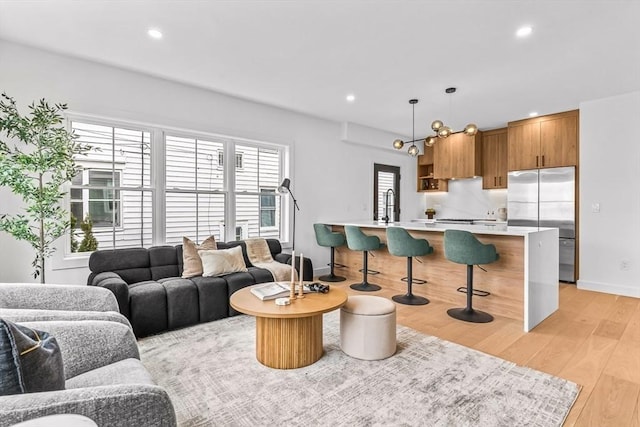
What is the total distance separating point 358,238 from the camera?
4.59 meters

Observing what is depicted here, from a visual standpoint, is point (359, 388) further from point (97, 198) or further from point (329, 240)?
point (97, 198)

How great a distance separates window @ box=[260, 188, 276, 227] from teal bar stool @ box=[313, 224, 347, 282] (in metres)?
0.72

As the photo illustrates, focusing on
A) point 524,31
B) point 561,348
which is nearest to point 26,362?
point 561,348

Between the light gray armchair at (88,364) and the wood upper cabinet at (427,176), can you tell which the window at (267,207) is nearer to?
the light gray armchair at (88,364)

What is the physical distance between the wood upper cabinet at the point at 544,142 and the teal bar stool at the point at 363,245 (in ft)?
9.90

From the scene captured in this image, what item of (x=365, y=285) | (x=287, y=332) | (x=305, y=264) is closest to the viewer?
(x=287, y=332)

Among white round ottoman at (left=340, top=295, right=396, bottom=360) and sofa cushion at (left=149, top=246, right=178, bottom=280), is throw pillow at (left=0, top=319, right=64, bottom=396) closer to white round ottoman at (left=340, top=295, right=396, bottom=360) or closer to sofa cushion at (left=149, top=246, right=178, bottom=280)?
white round ottoman at (left=340, top=295, right=396, bottom=360)

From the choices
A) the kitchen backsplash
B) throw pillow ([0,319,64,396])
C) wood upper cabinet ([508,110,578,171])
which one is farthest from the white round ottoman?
the kitchen backsplash

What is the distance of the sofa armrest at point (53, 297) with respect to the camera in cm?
193

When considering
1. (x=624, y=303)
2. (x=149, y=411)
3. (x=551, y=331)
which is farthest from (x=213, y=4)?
(x=624, y=303)

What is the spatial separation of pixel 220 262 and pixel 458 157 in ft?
17.2

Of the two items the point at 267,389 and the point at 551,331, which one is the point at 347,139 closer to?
the point at 551,331

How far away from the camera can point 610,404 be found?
78.0 inches

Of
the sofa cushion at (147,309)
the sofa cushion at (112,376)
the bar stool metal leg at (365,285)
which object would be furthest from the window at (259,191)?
the sofa cushion at (112,376)
